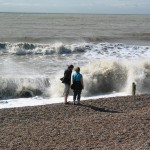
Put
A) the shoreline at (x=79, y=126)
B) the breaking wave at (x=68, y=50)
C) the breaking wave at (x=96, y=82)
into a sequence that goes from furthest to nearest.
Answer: the breaking wave at (x=68, y=50) → the breaking wave at (x=96, y=82) → the shoreline at (x=79, y=126)

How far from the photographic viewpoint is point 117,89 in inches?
755

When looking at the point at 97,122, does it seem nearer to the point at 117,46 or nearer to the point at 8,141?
the point at 8,141

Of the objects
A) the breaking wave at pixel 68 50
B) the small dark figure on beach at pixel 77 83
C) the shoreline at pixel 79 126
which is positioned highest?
the small dark figure on beach at pixel 77 83

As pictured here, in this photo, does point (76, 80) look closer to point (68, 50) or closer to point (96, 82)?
point (96, 82)

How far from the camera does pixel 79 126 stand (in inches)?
439

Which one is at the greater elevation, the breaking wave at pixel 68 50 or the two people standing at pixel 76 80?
the two people standing at pixel 76 80

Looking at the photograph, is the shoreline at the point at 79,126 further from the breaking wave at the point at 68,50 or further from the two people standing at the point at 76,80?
the breaking wave at the point at 68,50

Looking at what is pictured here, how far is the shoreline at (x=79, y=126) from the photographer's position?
9617 mm

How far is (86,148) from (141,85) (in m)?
10.7

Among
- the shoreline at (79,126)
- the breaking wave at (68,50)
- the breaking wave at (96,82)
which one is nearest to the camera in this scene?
the shoreline at (79,126)

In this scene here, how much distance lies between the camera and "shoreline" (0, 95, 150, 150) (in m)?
9.62

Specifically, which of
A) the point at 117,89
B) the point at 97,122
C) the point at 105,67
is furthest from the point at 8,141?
the point at 105,67

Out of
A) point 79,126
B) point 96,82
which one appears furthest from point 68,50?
point 79,126

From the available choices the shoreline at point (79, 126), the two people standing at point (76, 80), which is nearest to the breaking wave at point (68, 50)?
the two people standing at point (76, 80)
